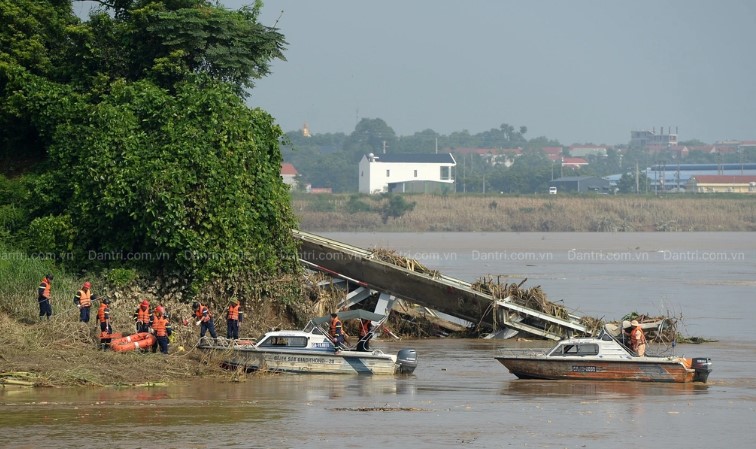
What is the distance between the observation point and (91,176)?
35.6 metres

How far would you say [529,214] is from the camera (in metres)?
166

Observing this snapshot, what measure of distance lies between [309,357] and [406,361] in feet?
7.81

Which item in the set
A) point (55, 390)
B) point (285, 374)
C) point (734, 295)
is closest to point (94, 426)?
point (55, 390)

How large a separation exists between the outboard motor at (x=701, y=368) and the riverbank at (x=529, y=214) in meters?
128

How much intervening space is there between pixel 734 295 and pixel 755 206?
389 ft

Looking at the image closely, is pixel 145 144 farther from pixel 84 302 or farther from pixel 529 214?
pixel 529 214

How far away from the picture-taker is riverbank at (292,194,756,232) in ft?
532

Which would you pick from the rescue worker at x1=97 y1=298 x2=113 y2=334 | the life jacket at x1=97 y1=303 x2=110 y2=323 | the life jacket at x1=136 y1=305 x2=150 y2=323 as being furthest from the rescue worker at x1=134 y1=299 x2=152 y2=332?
the life jacket at x1=97 y1=303 x2=110 y2=323

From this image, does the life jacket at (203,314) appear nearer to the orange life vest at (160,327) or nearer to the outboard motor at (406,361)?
the orange life vest at (160,327)

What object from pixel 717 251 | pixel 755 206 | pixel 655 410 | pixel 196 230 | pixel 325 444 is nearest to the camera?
pixel 325 444

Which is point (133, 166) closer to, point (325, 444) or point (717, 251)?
point (325, 444)

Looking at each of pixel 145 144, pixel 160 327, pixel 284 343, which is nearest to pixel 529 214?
pixel 145 144

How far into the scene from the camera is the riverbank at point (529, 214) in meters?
162

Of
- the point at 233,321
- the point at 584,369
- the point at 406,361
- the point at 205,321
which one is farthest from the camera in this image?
the point at 233,321
